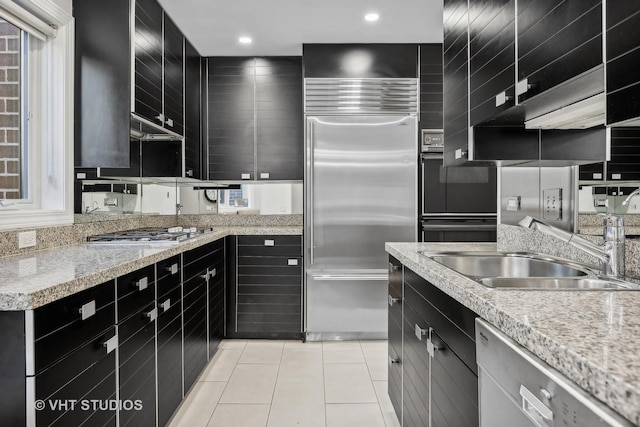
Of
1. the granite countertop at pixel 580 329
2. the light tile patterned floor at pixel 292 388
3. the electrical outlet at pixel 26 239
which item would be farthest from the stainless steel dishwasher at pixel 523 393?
the electrical outlet at pixel 26 239

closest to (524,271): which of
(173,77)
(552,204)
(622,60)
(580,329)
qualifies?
(552,204)

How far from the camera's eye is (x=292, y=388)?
264cm

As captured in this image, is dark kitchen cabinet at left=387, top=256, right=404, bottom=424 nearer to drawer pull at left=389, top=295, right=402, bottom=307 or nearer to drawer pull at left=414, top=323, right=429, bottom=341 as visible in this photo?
drawer pull at left=389, top=295, right=402, bottom=307

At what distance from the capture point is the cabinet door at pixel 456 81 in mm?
2098

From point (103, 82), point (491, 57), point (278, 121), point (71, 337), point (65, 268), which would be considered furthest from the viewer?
point (278, 121)

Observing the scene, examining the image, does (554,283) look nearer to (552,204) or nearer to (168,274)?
(552,204)

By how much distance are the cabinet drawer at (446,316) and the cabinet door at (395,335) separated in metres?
0.29

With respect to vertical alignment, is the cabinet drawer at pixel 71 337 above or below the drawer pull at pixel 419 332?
above

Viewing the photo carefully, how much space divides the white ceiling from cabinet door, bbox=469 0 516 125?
1132mm

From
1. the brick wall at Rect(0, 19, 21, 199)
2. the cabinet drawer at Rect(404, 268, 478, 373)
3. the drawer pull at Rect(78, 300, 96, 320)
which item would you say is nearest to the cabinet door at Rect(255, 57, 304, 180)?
the brick wall at Rect(0, 19, 21, 199)

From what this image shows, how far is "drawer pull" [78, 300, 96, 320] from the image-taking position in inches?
50.1

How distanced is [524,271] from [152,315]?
1663 mm

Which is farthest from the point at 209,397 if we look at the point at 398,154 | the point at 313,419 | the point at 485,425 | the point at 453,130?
the point at 398,154

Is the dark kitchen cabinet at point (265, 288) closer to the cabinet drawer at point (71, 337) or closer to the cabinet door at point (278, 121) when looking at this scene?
the cabinet door at point (278, 121)
